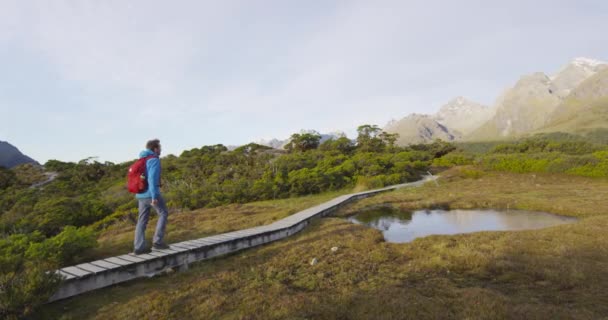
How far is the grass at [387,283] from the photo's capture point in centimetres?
→ 400

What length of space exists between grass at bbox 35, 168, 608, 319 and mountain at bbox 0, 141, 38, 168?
308ft

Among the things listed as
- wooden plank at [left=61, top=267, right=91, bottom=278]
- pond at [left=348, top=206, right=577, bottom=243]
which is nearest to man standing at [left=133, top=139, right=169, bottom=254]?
wooden plank at [left=61, top=267, right=91, bottom=278]

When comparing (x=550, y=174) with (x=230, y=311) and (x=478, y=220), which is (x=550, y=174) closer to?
(x=478, y=220)

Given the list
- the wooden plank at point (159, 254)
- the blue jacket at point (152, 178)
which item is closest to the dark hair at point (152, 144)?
the blue jacket at point (152, 178)

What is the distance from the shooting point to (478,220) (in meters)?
10.8

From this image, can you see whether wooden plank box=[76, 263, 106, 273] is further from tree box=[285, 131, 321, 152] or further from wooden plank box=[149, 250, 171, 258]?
tree box=[285, 131, 321, 152]

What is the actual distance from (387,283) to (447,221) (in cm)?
705

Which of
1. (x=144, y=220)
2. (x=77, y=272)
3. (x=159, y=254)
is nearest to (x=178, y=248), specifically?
(x=159, y=254)

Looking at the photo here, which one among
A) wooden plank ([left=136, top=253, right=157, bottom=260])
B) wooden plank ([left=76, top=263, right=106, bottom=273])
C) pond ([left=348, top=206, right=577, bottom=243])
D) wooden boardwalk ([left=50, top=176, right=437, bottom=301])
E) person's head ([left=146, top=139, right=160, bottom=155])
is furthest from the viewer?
pond ([left=348, top=206, right=577, bottom=243])

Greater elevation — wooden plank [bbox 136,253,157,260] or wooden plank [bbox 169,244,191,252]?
wooden plank [bbox 136,253,157,260]

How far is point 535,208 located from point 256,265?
1136 centimetres

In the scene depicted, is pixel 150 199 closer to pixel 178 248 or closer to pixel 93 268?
pixel 178 248

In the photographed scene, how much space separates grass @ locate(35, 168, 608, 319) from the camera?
13.1 ft

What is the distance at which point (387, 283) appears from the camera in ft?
16.4
